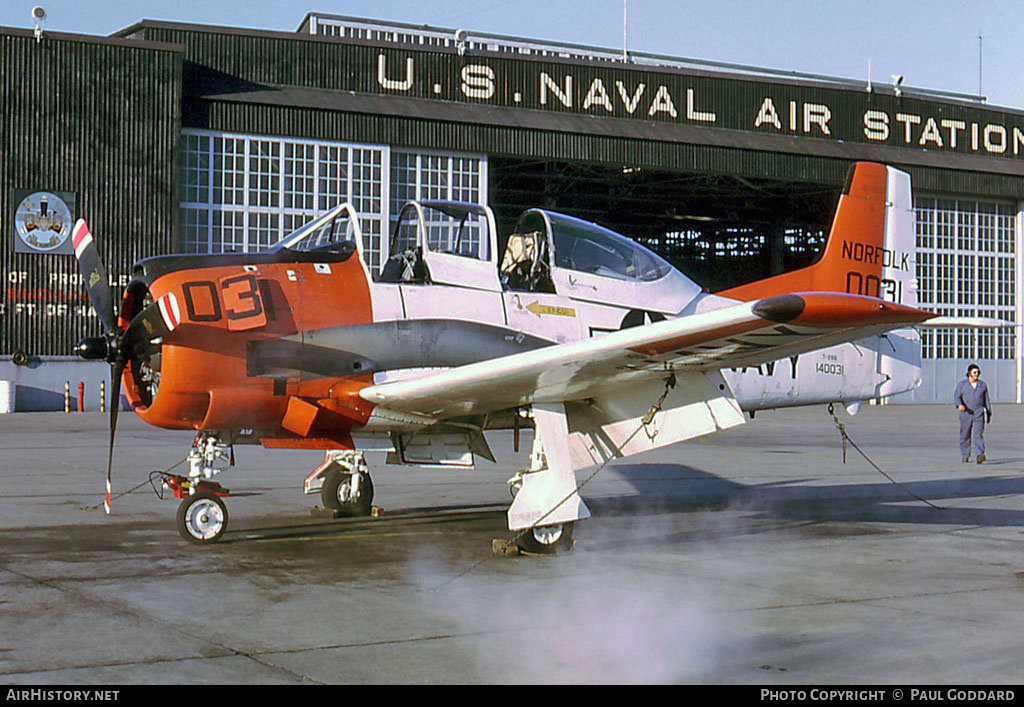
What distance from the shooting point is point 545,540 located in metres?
8.58

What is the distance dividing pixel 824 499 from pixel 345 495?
18.2 feet

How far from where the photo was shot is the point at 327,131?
3134 cm

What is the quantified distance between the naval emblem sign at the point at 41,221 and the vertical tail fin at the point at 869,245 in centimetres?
2327

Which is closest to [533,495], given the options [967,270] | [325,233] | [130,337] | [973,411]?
[325,233]

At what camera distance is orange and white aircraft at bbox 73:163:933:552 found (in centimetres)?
806

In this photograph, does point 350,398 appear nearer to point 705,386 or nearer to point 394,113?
point 705,386

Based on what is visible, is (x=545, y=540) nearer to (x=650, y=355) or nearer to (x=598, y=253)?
(x=650, y=355)

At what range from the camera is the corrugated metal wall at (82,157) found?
29.9m

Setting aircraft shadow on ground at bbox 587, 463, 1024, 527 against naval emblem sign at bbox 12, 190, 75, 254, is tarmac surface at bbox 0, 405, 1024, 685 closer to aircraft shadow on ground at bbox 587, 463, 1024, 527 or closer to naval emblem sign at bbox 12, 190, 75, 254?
aircraft shadow on ground at bbox 587, 463, 1024, 527

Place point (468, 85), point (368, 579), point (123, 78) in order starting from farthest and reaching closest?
point (468, 85) < point (123, 78) < point (368, 579)

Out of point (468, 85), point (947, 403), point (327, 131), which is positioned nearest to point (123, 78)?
point (327, 131)

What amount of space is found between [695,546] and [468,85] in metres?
26.5

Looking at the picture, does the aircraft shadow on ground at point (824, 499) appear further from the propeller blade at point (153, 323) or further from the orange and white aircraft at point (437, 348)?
the propeller blade at point (153, 323)
